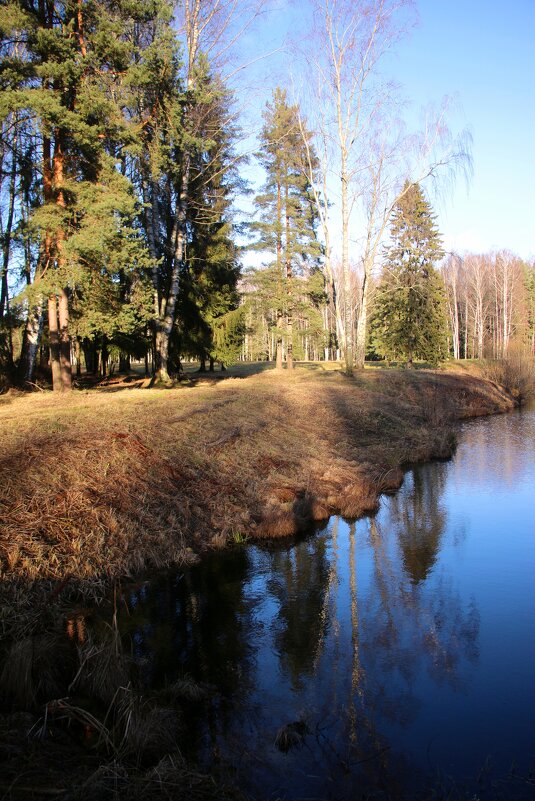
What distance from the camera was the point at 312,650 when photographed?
5668 mm

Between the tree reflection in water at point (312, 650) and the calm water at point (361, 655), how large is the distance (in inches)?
0.7

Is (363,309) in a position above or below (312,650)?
above

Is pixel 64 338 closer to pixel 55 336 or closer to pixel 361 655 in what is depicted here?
pixel 55 336

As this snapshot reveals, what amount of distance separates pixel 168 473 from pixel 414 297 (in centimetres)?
3195

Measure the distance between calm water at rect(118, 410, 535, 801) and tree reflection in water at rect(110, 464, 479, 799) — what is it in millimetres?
17

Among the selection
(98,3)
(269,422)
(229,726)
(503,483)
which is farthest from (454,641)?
(98,3)

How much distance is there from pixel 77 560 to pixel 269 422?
812 cm

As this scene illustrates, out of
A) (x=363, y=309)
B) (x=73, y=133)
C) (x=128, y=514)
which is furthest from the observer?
(x=363, y=309)

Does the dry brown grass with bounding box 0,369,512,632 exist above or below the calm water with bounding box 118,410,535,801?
above

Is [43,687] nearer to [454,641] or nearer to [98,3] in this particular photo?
[454,641]

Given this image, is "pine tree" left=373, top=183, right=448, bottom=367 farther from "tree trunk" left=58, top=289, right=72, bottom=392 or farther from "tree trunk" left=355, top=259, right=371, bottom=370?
"tree trunk" left=58, top=289, right=72, bottom=392

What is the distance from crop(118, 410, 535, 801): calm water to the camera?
4.03 meters

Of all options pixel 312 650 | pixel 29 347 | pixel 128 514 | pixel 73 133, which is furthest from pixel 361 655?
pixel 29 347

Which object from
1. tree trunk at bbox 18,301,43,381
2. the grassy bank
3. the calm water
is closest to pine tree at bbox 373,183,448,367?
the grassy bank
